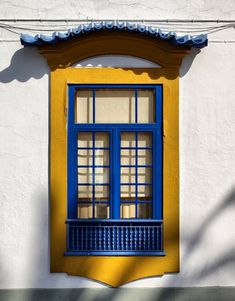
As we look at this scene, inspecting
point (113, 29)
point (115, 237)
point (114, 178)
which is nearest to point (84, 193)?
point (114, 178)

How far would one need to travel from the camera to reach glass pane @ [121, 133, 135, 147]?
23.0 feet

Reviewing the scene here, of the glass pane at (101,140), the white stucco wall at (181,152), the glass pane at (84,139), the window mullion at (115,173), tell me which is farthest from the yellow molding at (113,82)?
the window mullion at (115,173)

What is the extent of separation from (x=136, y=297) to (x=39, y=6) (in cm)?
390

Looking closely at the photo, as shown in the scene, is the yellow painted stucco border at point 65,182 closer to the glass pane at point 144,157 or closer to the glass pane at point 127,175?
the glass pane at point 144,157

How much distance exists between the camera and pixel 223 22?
6965mm

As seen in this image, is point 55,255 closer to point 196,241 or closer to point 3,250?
point 3,250

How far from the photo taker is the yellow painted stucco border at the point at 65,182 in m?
6.82

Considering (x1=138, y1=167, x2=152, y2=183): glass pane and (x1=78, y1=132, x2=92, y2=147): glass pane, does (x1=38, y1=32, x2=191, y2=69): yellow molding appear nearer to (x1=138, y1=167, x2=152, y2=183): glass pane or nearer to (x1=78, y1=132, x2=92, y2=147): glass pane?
(x1=78, y1=132, x2=92, y2=147): glass pane

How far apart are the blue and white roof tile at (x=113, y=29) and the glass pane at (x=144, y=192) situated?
1.87 meters

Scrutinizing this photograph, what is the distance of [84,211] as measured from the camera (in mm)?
7004

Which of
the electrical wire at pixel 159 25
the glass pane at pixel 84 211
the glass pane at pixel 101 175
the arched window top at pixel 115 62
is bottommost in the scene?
the glass pane at pixel 84 211

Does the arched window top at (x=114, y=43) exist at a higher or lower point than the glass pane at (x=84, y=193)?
higher

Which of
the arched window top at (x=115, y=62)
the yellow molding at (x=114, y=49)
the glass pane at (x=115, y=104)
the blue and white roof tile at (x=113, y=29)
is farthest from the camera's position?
the glass pane at (x=115, y=104)

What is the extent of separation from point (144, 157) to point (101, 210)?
0.88 meters
